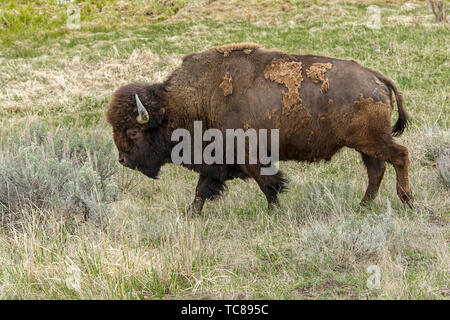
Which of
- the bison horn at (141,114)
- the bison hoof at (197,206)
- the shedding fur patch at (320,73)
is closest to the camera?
the shedding fur patch at (320,73)

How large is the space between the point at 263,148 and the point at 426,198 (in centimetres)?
181

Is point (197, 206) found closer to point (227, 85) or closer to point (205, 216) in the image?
point (205, 216)

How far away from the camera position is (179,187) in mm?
7363

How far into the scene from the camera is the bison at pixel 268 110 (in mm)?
5590

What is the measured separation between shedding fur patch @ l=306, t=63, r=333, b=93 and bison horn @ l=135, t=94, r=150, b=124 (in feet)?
6.00

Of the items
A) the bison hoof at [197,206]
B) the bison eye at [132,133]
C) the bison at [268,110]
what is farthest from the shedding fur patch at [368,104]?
the bison eye at [132,133]

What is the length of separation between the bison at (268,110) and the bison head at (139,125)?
0.5 inches

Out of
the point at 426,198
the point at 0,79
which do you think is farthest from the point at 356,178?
the point at 0,79

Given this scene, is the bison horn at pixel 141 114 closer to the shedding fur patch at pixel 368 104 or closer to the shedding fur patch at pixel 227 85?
the shedding fur patch at pixel 227 85

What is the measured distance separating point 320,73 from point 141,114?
2.01 m

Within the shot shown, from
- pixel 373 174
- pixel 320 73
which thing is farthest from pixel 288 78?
pixel 373 174

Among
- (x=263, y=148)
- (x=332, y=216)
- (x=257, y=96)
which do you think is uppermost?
(x=257, y=96)

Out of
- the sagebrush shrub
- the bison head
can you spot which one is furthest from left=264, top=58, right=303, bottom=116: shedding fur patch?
the sagebrush shrub

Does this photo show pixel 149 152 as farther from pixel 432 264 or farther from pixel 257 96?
pixel 432 264
